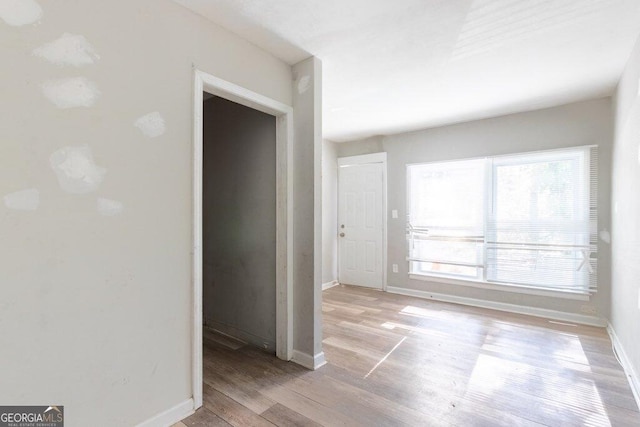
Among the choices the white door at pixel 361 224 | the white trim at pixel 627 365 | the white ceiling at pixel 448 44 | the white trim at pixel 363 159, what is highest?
the white ceiling at pixel 448 44

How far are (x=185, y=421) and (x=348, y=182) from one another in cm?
427

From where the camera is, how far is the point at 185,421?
1.83m

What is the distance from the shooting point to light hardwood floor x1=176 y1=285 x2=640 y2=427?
6.17 ft

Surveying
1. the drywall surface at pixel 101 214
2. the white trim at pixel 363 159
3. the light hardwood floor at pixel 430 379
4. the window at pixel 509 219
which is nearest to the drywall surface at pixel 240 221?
the light hardwood floor at pixel 430 379

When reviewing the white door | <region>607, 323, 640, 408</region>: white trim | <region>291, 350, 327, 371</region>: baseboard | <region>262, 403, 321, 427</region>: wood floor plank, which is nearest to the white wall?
<region>291, 350, 327, 371</region>: baseboard

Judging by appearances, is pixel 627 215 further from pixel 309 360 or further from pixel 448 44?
pixel 309 360

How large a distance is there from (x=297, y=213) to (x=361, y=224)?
2843 millimetres

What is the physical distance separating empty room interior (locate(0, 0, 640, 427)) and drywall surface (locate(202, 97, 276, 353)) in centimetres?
3

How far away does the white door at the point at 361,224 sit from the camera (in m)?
5.13

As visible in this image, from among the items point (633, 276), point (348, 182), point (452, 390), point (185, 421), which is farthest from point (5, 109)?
point (348, 182)

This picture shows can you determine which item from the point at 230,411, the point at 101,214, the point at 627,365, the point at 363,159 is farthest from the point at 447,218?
the point at 101,214

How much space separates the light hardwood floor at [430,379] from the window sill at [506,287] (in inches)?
13.6

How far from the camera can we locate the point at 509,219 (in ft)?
13.0

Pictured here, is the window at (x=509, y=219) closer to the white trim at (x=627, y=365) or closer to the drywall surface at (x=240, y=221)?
the white trim at (x=627, y=365)
